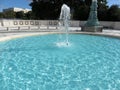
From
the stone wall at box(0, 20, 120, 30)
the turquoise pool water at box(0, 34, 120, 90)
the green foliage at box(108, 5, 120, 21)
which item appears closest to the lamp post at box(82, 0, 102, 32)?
the stone wall at box(0, 20, 120, 30)

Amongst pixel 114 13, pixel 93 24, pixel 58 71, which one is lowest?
pixel 58 71

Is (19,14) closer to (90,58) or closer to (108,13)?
(108,13)

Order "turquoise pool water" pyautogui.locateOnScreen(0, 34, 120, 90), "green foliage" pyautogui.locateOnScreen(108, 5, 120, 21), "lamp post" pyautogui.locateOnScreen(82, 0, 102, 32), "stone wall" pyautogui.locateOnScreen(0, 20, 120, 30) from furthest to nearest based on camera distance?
"green foliage" pyautogui.locateOnScreen(108, 5, 120, 21) → "stone wall" pyautogui.locateOnScreen(0, 20, 120, 30) → "lamp post" pyautogui.locateOnScreen(82, 0, 102, 32) → "turquoise pool water" pyautogui.locateOnScreen(0, 34, 120, 90)

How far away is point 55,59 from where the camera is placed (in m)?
9.31

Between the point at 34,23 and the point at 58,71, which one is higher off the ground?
the point at 34,23

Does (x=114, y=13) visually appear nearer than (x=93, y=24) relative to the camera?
No

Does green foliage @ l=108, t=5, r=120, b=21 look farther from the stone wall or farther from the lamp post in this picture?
the lamp post

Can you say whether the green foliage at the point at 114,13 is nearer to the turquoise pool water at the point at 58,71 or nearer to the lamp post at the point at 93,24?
the lamp post at the point at 93,24

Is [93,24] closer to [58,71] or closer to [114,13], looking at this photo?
[114,13]

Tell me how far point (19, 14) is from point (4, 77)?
74762mm

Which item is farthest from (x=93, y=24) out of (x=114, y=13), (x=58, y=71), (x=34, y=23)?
(x=58, y=71)

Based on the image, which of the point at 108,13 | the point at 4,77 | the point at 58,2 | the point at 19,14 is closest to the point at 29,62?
the point at 4,77

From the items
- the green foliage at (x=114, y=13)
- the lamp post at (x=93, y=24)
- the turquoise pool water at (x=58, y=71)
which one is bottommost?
the turquoise pool water at (x=58, y=71)

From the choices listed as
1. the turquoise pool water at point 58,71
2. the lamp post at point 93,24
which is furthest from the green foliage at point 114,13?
the turquoise pool water at point 58,71
